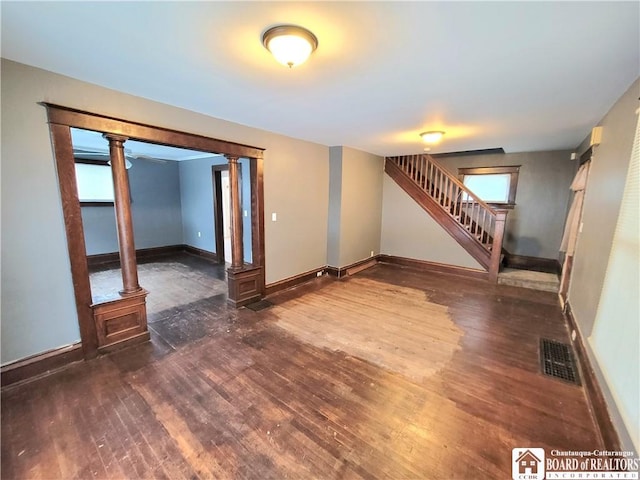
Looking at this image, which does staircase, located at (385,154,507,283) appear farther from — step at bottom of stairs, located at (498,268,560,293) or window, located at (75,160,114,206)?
window, located at (75,160,114,206)

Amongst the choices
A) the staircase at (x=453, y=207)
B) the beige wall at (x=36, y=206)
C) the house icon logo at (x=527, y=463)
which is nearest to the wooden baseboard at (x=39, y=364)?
the beige wall at (x=36, y=206)

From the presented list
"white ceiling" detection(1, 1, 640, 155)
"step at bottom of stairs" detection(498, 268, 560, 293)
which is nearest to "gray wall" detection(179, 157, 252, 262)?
"white ceiling" detection(1, 1, 640, 155)

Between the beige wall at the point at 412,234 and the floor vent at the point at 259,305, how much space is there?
347cm

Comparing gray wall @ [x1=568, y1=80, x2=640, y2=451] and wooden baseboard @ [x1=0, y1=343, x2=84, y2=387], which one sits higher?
gray wall @ [x1=568, y1=80, x2=640, y2=451]

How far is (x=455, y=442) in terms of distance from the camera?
166 cm

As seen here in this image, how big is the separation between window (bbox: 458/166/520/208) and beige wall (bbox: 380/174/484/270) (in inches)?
46.7

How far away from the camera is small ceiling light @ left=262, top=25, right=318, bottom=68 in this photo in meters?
1.47

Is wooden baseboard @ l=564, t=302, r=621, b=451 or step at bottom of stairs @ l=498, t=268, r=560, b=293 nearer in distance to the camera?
wooden baseboard @ l=564, t=302, r=621, b=451

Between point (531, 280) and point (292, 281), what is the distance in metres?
4.12

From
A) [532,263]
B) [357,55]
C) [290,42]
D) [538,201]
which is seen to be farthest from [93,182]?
[532,263]

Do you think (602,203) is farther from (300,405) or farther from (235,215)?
(235,215)

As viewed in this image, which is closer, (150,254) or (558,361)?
(558,361)

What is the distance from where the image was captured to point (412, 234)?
589cm

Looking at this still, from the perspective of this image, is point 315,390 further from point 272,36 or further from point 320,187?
point 320,187
